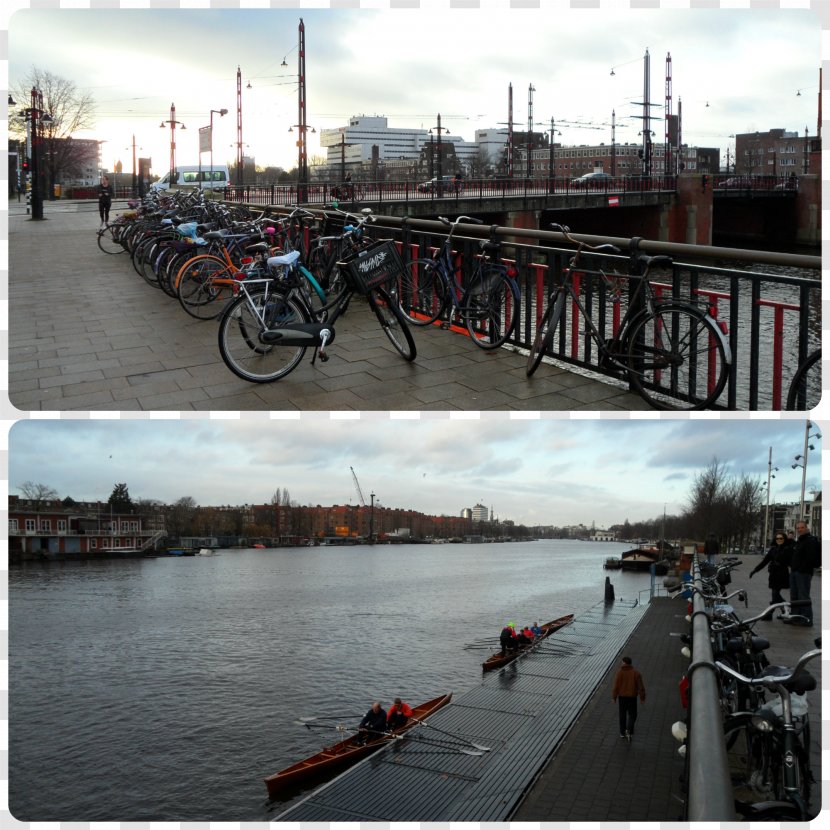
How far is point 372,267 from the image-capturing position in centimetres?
716

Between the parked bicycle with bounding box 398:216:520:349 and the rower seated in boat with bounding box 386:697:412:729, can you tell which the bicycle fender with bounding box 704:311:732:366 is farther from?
the rower seated in boat with bounding box 386:697:412:729

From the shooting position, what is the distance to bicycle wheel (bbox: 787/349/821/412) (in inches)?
199

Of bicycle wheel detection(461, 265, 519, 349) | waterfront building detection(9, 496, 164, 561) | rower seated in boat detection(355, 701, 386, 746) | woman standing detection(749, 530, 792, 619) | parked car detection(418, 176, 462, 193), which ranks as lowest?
waterfront building detection(9, 496, 164, 561)

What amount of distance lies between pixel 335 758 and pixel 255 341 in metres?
8.22

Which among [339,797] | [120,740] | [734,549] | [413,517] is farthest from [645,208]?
[339,797]

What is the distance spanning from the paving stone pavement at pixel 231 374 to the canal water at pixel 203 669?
8.71 metres

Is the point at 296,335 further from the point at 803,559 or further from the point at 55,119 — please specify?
the point at 55,119

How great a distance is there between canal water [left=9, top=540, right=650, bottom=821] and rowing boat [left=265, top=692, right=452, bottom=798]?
0.64 meters

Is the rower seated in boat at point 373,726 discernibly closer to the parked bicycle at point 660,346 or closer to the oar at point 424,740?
the oar at point 424,740

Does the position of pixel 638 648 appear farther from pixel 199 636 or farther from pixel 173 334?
pixel 199 636

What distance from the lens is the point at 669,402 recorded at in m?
6.00

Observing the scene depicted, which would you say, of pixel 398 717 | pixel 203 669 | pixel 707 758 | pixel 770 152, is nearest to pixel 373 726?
pixel 398 717

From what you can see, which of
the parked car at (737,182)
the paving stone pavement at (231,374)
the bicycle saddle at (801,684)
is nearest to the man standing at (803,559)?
the paving stone pavement at (231,374)

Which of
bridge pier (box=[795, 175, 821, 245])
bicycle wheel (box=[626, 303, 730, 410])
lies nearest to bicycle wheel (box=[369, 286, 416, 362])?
bicycle wheel (box=[626, 303, 730, 410])
